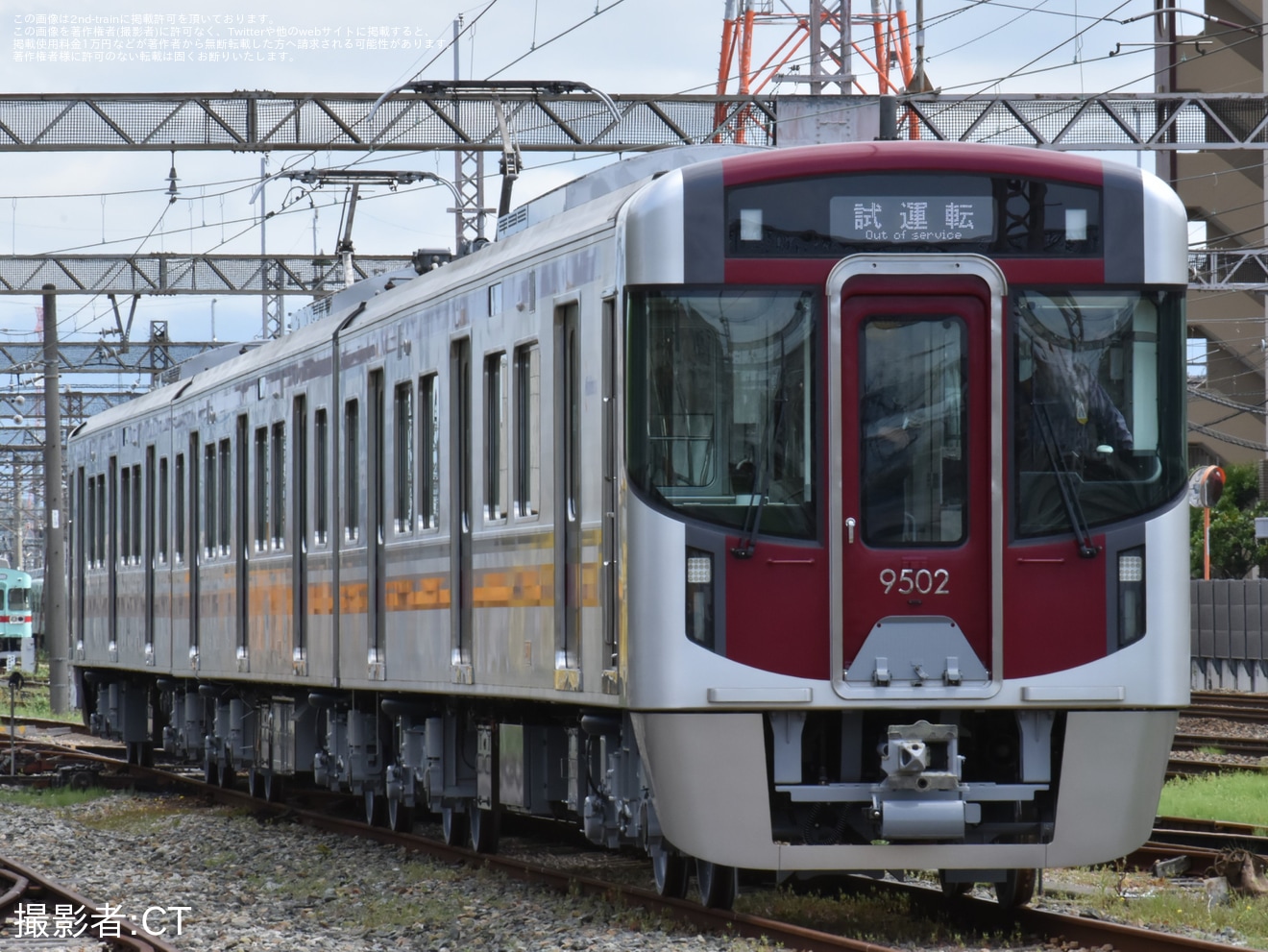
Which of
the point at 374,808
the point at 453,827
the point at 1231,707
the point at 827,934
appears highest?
the point at 827,934

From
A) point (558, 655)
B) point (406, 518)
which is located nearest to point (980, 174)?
point (558, 655)

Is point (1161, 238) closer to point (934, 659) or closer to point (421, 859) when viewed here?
point (934, 659)

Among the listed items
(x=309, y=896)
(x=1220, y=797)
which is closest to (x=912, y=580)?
(x=309, y=896)

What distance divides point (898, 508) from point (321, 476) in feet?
23.0

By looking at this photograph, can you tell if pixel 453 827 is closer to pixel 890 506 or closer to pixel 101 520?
pixel 890 506

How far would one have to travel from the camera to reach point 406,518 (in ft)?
44.3

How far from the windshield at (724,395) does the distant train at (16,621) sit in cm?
4904

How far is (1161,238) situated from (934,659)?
208 centimetres

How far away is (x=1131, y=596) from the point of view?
30.9ft

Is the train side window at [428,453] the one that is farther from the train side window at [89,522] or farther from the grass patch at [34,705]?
the grass patch at [34,705]

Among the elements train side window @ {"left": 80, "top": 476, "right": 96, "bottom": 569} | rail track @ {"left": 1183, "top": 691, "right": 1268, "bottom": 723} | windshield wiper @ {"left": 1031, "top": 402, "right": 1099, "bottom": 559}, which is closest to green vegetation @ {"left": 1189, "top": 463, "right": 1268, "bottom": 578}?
rail track @ {"left": 1183, "top": 691, "right": 1268, "bottom": 723}

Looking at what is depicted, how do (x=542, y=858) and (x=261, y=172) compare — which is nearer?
(x=542, y=858)

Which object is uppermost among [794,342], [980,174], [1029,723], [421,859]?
[980,174]

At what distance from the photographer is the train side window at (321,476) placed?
15461mm
